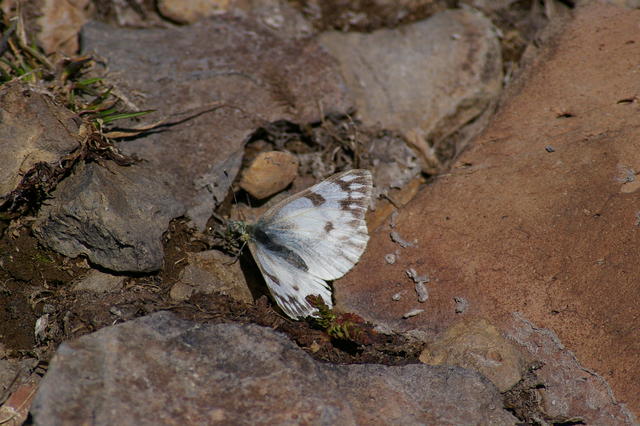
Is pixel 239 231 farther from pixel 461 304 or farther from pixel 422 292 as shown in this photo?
pixel 461 304

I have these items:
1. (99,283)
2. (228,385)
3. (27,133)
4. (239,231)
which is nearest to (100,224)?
(99,283)

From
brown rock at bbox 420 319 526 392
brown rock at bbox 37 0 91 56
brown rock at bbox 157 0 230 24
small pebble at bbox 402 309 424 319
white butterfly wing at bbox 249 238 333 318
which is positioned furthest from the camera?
brown rock at bbox 157 0 230 24

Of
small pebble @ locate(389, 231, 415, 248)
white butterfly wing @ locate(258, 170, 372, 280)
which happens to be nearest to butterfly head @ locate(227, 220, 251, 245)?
white butterfly wing @ locate(258, 170, 372, 280)

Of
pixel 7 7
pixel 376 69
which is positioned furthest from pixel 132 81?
pixel 376 69

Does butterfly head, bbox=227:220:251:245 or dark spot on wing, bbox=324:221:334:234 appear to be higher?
dark spot on wing, bbox=324:221:334:234

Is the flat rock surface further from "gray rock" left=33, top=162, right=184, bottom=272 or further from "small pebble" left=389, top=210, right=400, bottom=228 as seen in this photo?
"gray rock" left=33, top=162, right=184, bottom=272
